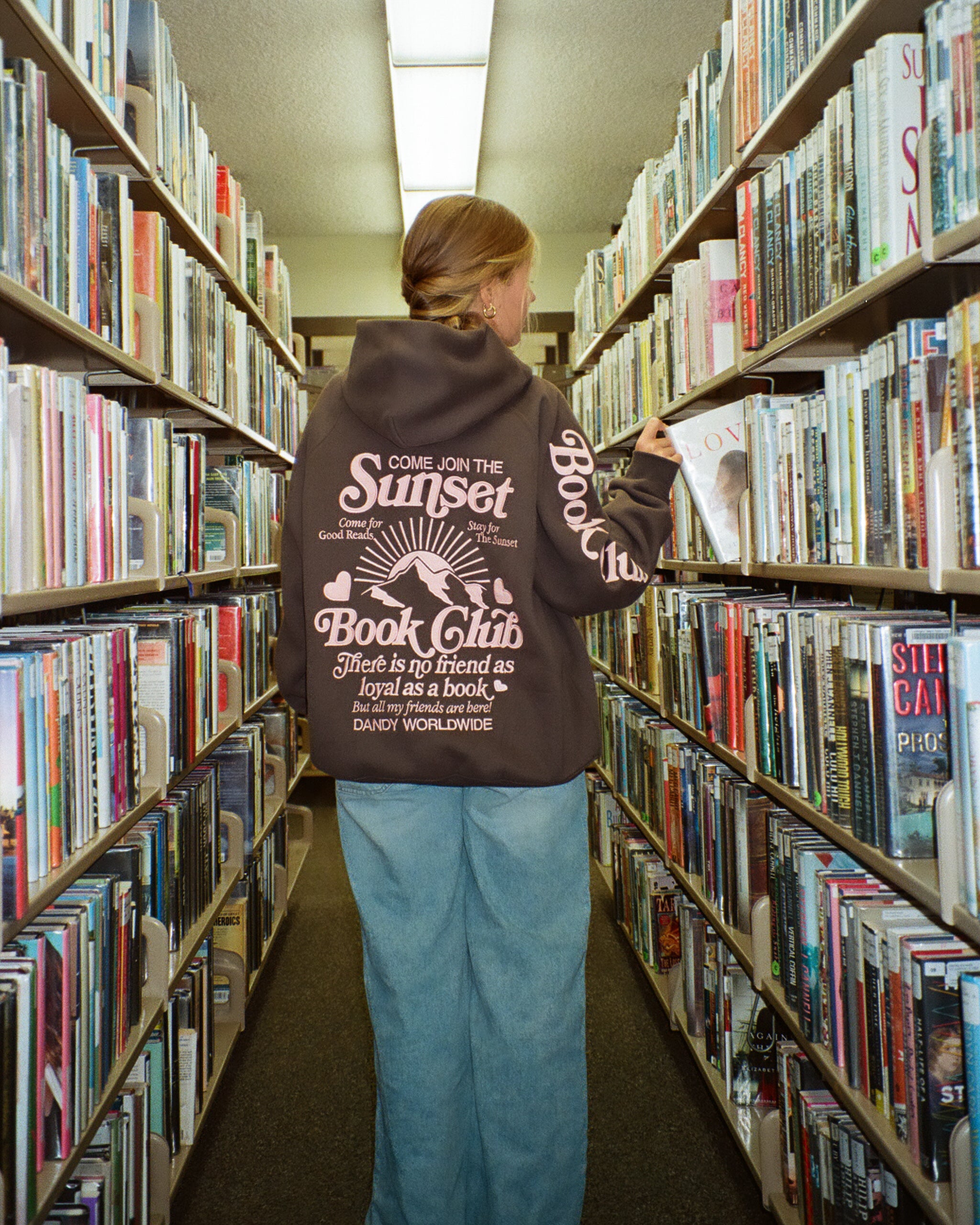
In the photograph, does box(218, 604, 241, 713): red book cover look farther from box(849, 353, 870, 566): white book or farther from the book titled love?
box(849, 353, 870, 566): white book

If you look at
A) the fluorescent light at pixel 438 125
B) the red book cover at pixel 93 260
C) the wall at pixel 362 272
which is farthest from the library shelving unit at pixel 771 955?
the wall at pixel 362 272

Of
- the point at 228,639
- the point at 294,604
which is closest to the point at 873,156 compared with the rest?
the point at 294,604

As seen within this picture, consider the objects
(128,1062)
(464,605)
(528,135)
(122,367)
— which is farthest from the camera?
(528,135)

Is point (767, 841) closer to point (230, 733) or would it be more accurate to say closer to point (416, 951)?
point (416, 951)

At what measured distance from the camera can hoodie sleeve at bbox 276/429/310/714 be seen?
119cm

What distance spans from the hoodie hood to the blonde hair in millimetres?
83

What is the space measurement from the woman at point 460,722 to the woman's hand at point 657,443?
0.65ft

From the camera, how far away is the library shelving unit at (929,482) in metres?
0.89

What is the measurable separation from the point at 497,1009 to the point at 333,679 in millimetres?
450

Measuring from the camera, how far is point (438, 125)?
336 cm

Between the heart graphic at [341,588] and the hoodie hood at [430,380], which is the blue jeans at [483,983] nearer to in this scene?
the heart graphic at [341,588]

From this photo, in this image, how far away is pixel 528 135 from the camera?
3.84m

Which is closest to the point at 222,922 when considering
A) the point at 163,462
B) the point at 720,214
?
the point at 163,462

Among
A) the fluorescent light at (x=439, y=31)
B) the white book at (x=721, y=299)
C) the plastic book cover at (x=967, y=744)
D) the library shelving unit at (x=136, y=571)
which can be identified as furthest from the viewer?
the fluorescent light at (x=439, y=31)
